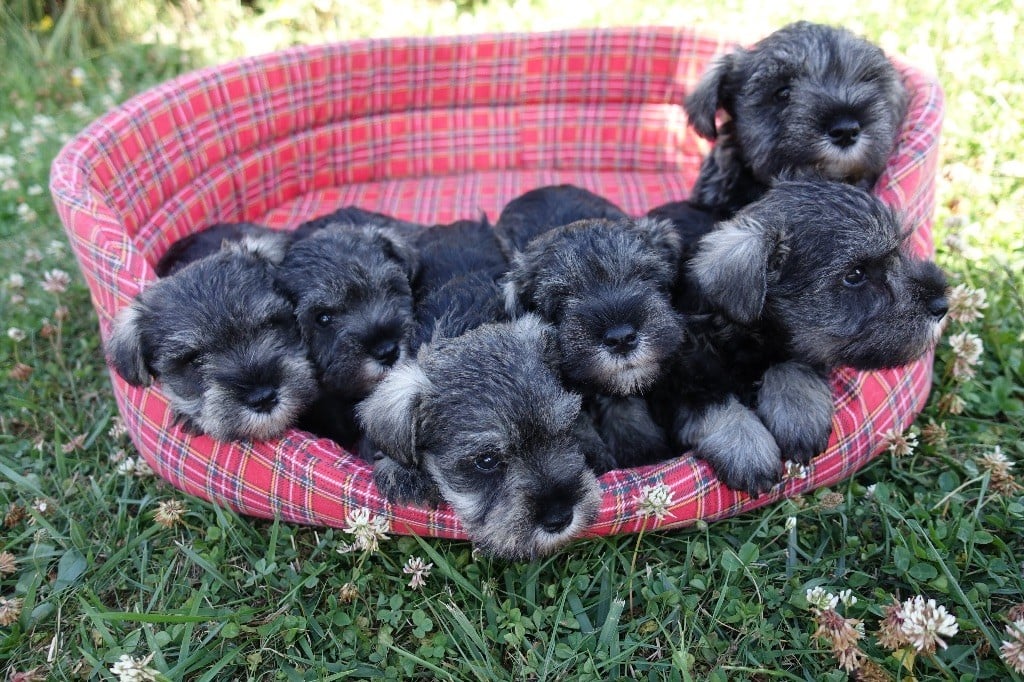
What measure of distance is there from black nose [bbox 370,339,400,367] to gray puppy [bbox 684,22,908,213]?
170 cm

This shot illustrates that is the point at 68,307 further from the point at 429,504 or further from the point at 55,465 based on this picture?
the point at 429,504

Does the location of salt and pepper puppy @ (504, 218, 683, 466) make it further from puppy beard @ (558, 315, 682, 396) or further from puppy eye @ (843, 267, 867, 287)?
puppy eye @ (843, 267, 867, 287)

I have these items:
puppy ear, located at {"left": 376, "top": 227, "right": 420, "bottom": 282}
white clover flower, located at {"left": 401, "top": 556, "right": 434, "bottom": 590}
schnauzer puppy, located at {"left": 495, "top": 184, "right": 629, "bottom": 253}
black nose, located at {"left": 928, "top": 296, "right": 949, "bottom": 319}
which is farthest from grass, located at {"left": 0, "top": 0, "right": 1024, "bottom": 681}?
schnauzer puppy, located at {"left": 495, "top": 184, "right": 629, "bottom": 253}

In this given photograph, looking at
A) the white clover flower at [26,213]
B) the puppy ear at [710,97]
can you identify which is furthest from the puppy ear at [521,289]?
the white clover flower at [26,213]

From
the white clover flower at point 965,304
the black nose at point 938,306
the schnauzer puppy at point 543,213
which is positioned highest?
the black nose at point 938,306

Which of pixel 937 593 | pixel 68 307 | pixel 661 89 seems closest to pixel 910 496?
pixel 937 593

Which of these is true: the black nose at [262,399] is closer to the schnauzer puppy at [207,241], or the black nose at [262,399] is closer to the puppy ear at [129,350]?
the puppy ear at [129,350]

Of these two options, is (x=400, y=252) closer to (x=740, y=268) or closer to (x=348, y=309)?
(x=348, y=309)

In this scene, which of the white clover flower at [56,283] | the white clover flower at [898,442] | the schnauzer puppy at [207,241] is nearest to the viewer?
the white clover flower at [898,442]

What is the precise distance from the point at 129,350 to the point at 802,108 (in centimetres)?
288

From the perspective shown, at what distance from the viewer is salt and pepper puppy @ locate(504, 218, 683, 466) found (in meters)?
2.68

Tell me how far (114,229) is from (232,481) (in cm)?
129

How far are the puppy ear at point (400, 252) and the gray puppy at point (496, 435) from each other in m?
0.84

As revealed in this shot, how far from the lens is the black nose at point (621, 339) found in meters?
2.64
